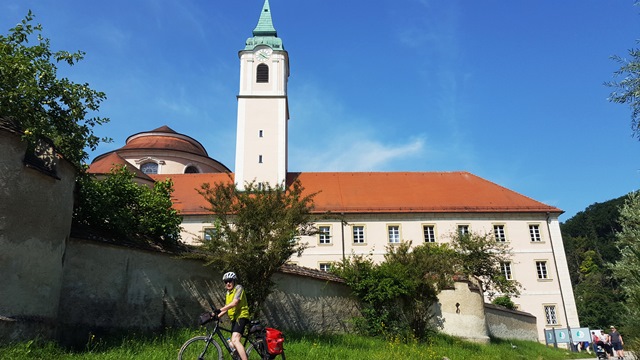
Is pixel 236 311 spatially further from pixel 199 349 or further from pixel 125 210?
pixel 125 210

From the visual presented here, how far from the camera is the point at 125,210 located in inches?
464

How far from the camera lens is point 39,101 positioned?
33.7ft

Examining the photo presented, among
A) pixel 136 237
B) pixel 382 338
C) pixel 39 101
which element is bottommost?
pixel 382 338

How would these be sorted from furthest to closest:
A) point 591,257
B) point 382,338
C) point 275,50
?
point 591,257
point 275,50
point 382,338

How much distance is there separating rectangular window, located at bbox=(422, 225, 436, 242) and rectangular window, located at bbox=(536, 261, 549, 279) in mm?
7098

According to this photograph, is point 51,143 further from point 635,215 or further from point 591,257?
point 591,257

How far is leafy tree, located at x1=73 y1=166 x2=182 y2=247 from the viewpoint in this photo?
36.3 ft

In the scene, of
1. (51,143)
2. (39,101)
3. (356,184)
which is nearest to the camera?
(51,143)

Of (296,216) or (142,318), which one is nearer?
(142,318)

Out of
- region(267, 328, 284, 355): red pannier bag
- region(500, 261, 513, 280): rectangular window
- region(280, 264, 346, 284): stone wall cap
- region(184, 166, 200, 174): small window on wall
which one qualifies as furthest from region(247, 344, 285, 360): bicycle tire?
region(184, 166, 200, 174): small window on wall

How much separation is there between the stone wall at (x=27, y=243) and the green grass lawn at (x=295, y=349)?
49 centimetres

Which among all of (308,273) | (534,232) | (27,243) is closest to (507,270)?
(534,232)

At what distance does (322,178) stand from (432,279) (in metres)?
24.5

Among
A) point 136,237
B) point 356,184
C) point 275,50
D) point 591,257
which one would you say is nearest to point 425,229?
point 356,184
